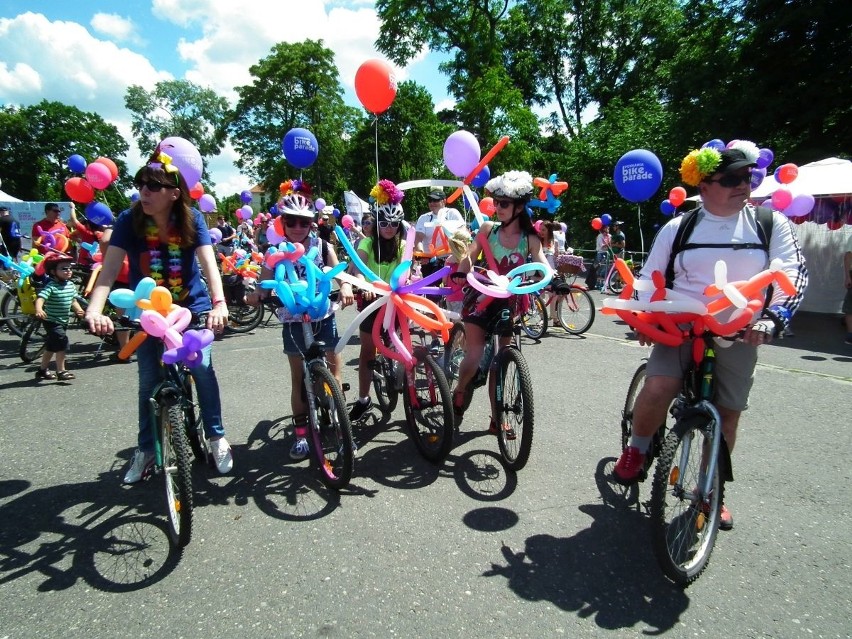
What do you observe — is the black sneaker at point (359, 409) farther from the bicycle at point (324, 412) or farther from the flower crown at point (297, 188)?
the flower crown at point (297, 188)

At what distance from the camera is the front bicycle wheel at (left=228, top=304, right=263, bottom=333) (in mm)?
8891

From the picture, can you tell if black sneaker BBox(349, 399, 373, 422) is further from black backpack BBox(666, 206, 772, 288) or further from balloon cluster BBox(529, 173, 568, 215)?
black backpack BBox(666, 206, 772, 288)

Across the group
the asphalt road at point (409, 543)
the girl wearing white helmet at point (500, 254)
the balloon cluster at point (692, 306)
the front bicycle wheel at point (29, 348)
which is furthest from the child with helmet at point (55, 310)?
the balloon cluster at point (692, 306)

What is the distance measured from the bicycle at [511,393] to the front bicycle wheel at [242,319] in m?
6.16

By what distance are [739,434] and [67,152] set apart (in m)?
59.1

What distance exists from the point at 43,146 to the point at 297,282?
5830cm

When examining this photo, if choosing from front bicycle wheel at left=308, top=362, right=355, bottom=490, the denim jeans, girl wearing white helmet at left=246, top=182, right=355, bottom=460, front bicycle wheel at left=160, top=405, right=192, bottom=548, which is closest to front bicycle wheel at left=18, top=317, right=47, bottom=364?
the denim jeans

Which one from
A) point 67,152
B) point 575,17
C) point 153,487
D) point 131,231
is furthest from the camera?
point 67,152

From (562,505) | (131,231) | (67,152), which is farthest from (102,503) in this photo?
(67,152)

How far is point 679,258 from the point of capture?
264 centimetres

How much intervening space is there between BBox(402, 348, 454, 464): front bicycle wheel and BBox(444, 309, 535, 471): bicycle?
0.42 meters

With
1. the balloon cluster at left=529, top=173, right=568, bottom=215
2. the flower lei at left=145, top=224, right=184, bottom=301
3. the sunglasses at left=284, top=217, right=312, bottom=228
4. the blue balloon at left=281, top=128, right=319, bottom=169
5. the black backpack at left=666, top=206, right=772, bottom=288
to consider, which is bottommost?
the flower lei at left=145, top=224, right=184, bottom=301

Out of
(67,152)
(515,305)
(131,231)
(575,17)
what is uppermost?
(575,17)

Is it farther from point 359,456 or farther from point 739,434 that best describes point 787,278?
point 359,456
